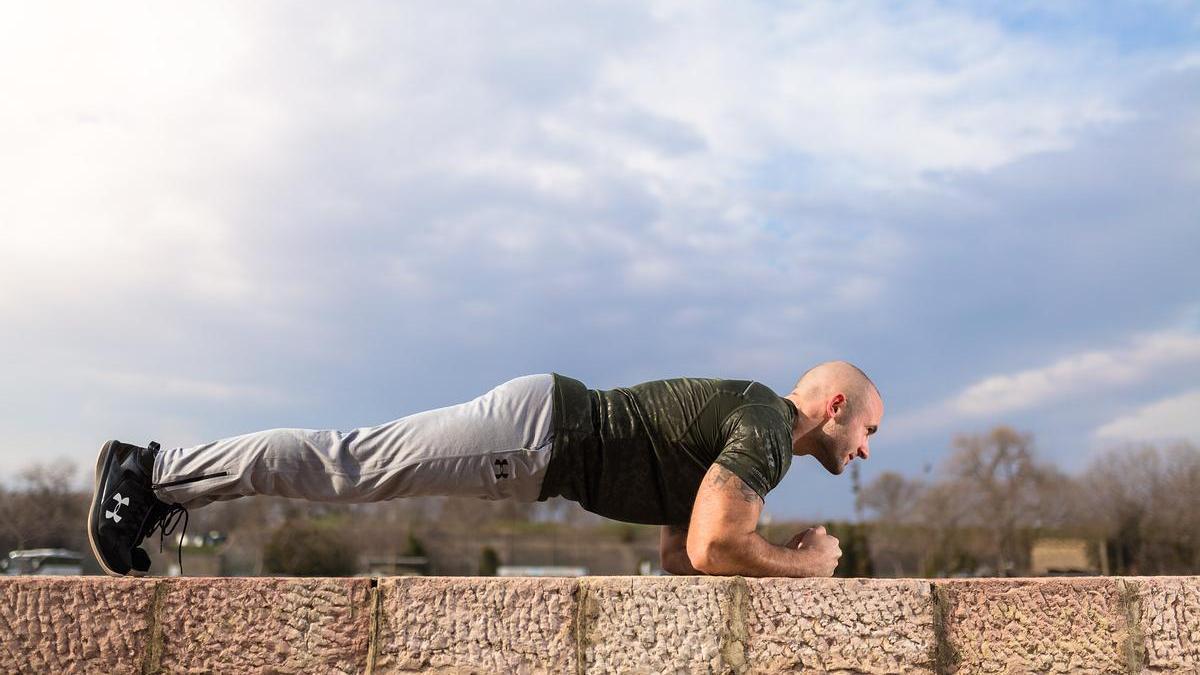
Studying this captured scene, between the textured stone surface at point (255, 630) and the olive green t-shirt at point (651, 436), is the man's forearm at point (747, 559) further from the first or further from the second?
the textured stone surface at point (255, 630)

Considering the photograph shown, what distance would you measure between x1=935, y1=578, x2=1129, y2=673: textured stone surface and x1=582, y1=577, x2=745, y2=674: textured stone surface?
78 centimetres

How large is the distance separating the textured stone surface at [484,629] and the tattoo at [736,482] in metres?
0.66

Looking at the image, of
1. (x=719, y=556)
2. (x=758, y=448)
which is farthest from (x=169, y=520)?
(x=758, y=448)

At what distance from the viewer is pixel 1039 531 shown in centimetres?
4800

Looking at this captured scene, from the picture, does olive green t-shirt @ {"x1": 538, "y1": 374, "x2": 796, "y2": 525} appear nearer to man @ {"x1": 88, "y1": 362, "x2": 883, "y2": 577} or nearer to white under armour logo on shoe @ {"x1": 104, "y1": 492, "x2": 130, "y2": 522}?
man @ {"x1": 88, "y1": 362, "x2": 883, "y2": 577}

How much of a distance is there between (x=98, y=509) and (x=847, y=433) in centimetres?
303

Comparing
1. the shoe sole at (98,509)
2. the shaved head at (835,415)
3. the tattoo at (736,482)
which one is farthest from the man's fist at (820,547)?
the shoe sole at (98,509)

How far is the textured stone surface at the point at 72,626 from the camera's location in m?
3.57

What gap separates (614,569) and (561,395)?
4852 cm

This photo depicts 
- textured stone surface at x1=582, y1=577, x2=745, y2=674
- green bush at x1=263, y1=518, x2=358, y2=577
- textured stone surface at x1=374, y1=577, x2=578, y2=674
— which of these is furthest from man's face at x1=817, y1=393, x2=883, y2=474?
green bush at x1=263, y1=518, x2=358, y2=577

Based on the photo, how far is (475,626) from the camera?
3564 millimetres

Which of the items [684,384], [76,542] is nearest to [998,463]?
[76,542]

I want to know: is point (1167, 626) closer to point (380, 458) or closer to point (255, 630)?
point (380, 458)

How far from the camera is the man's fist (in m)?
3.87
